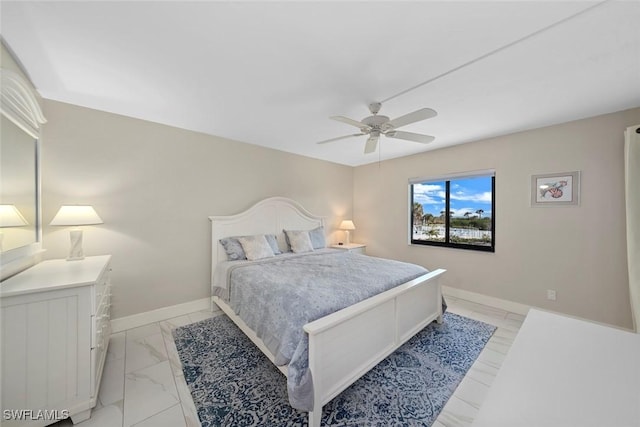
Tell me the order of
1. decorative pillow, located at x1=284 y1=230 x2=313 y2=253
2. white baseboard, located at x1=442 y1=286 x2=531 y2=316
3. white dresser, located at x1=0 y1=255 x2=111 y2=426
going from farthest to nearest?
→ decorative pillow, located at x1=284 y1=230 x2=313 y2=253 < white baseboard, located at x1=442 y1=286 x2=531 y2=316 < white dresser, located at x1=0 y1=255 x2=111 y2=426

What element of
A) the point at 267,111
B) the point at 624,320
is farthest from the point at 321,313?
the point at 624,320

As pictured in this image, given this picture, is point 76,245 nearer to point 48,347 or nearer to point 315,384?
point 48,347

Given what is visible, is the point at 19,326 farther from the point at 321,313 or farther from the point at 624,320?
the point at 624,320

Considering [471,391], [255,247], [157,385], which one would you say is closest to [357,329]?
[471,391]

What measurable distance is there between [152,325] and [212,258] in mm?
961

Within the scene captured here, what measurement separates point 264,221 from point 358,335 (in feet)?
7.78

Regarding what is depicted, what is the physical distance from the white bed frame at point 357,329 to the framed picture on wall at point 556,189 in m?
1.64

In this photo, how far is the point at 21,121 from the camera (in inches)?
70.0

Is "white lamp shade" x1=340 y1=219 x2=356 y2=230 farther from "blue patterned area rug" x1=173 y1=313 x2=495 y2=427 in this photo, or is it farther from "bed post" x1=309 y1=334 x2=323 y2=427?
"bed post" x1=309 y1=334 x2=323 y2=427

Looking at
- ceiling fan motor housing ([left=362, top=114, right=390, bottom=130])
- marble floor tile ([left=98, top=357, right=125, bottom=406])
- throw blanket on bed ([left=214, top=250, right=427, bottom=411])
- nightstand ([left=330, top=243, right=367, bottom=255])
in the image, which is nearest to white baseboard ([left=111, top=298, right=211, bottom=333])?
throw blanket on bed ([left=214, top=250, right=427, bottom=411])

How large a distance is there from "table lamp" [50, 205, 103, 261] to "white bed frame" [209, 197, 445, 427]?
1.21 metres

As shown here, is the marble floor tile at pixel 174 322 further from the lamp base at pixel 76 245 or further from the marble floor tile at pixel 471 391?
the marble floor tile at pixel 471 391

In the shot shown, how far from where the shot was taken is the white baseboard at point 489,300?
306cm

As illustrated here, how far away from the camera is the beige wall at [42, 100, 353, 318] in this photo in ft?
7.63
